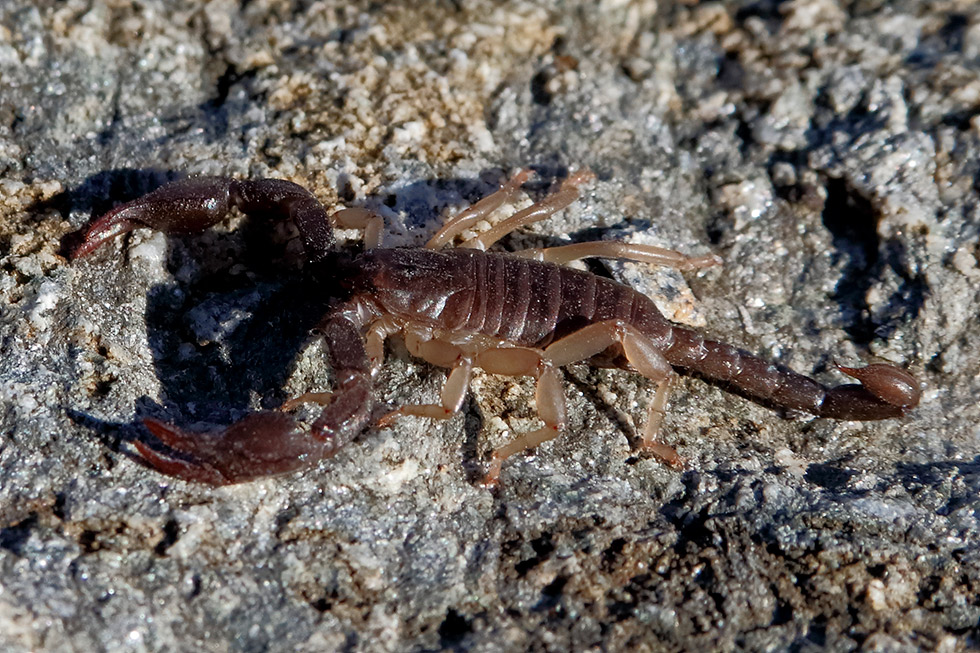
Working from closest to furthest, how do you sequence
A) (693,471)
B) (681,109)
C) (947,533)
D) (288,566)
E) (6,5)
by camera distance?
(288,566), (947,533), (693,471), (6,5), (681,109)

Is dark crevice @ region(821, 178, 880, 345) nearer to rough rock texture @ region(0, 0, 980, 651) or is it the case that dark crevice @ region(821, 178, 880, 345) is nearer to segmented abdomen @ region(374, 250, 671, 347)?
rough rock texture @ region(0, 0, 980, 651)

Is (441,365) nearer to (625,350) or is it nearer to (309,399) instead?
(309,399)

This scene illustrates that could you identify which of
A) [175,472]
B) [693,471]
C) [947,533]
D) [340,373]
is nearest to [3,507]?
[175,472]

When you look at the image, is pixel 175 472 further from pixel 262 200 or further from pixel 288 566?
pixel 262 200

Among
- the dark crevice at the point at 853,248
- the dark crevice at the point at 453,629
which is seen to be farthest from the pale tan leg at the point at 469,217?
the dark crevice at the point at 453,629

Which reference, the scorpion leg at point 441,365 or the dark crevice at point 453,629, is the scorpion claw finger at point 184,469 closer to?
the scorpion leg at point 441,365

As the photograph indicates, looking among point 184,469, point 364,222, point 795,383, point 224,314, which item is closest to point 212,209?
point 224,314

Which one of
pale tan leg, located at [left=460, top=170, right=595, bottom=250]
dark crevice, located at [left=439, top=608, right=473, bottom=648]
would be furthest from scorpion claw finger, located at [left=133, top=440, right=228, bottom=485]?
pale tan leg, located at [left=460, top=170, right=595, bottom=250]
